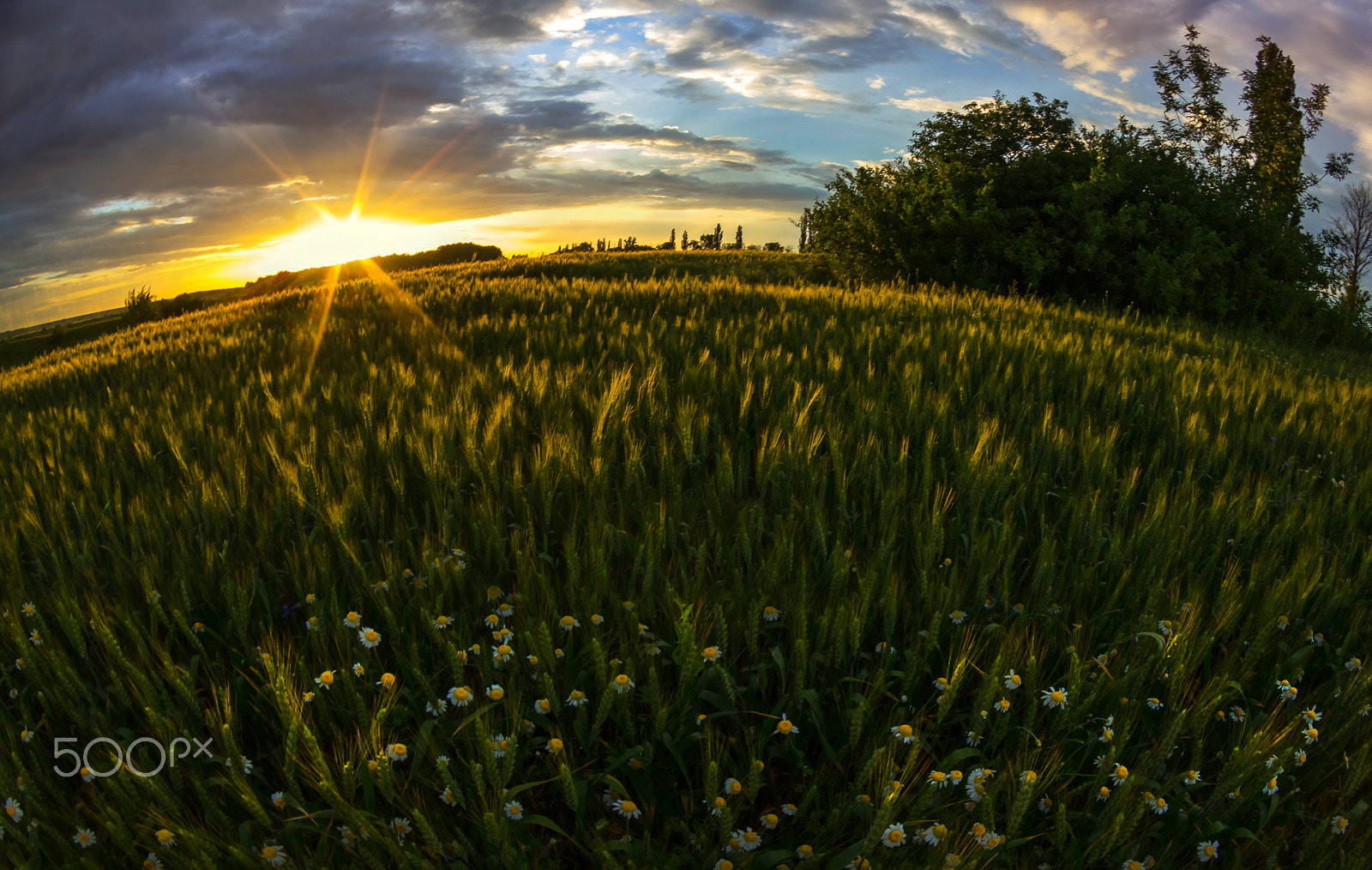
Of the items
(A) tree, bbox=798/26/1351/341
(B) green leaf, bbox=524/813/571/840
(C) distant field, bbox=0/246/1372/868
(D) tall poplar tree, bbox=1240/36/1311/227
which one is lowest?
(B) green leaf, bbox=524/813/571/840

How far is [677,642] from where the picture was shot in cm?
193

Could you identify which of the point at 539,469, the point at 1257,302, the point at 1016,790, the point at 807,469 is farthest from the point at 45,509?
the point at 1257,302

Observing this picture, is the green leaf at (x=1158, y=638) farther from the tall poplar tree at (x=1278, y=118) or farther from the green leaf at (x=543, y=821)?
the tall poplar tree at (x=1278, y=118)

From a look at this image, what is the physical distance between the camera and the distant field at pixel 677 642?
1.62 meters

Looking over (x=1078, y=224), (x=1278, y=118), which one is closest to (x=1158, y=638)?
(x=1078, y=224)

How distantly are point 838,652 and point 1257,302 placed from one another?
1742 centimetres

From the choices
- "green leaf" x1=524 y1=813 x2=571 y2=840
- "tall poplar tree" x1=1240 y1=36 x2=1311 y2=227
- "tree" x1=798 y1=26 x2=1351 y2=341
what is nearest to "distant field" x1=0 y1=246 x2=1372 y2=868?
"green leaf" x1=524 y1=813 x2=571 y2=840

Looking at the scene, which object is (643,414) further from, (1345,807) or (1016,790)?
(1345,807)

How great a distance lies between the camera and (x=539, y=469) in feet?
9.18

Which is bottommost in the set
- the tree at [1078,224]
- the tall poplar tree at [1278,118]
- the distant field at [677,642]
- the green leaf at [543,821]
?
the green leaf at [543,821]

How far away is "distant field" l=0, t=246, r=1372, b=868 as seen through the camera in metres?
1.62

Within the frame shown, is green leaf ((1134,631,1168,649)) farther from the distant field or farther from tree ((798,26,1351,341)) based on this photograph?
tree ((798,26,1351,341))

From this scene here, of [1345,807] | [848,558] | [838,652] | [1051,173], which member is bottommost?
[1345,807]

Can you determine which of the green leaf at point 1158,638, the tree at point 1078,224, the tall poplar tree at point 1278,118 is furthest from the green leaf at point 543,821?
the tall poplar tree at point 1278,118
